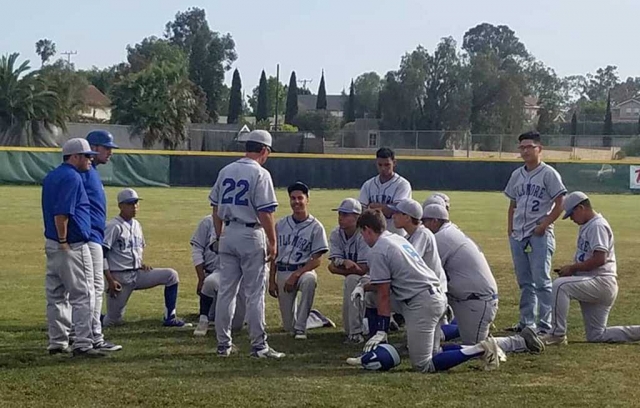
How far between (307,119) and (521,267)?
77384mm

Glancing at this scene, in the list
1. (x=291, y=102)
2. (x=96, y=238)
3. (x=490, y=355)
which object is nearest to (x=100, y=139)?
(x=96, y=238)

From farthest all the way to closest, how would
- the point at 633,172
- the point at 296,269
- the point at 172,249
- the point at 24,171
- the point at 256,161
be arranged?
1. the point at 633,172
2. the point at 24,171
3. the point at 172,249
4. the point at 296,269
5. the point at 256,161

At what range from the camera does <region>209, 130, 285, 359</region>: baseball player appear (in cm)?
793

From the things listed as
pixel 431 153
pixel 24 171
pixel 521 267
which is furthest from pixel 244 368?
pixel 431 153

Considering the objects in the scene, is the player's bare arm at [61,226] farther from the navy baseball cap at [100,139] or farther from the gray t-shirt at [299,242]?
A: the gray t-shirt at [299,242]

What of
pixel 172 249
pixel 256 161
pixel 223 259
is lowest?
pixel 172 249

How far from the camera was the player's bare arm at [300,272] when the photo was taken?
9.33m

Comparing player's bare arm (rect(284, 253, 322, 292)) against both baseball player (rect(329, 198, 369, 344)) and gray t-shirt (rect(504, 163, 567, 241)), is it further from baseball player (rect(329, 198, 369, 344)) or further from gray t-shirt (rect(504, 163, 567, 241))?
gray t-shirt (rect(504, 163, 567, 241))

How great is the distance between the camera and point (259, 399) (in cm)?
655

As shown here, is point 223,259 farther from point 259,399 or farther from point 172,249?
point 172,249

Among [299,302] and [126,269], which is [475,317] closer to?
[299,302]

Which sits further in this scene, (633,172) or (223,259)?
(633,172)

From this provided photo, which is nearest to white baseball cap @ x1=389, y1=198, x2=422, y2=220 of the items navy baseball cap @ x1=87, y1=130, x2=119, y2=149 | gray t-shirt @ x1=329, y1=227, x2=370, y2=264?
gray t-shirt @ x1=329, y1=227, x2=370, y2=264

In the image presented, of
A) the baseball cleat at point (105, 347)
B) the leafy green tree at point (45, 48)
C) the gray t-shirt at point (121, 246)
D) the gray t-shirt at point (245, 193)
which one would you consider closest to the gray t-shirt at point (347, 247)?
the gray t-shirt at point (245, 193)
